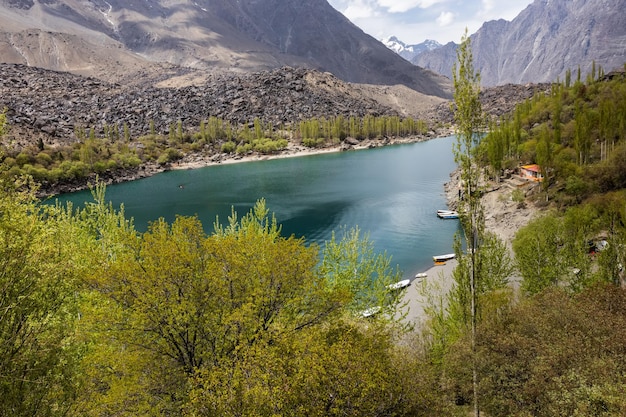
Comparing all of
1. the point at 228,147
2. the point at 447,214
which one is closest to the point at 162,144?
the point at 228,147

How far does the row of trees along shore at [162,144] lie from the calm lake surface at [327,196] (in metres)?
10.6

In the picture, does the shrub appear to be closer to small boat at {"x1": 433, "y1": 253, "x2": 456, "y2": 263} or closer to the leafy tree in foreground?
small boat at {"x1": 433, "y1": 253, "x2": 456, "y2": 263}

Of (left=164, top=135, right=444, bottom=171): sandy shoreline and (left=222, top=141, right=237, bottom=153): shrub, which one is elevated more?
(left=222, top=141, right=237, bottom=153): shrub

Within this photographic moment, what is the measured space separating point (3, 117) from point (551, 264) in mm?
33115

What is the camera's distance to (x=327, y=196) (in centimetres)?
8875

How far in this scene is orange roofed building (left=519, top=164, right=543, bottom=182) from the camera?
214 ft

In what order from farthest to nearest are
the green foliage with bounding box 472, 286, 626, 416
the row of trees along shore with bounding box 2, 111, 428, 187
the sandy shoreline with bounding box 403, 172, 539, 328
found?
the row of trees along shore with bounding box 2, 111, 428, 187 → the sandy shoreline with bounding box 403, 172, 539, 328 → the green foliage with bounding box 472, 286, 626, 416

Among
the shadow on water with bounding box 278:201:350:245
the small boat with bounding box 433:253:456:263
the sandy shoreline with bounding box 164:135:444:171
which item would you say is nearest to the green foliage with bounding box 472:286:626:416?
the small boat with bounding box 433:253:456:263

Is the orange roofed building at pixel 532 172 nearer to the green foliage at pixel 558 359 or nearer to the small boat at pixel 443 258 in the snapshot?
the small boat at pixel 443 258

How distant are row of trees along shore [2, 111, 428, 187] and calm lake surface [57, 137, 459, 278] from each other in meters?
10.6

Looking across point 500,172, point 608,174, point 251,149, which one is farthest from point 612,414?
point 251,149

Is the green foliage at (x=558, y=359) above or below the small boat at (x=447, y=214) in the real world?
above

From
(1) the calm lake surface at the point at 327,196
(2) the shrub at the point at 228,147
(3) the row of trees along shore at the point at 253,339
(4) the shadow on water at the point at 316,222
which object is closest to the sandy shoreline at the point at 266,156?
(2) the shrub at the point at 228,147

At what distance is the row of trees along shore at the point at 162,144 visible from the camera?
112 m
